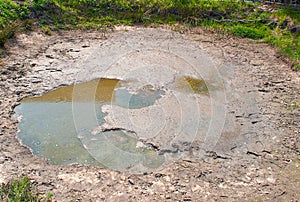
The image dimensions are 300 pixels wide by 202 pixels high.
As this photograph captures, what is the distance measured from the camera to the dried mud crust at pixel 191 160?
226 inches

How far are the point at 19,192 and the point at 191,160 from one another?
9.40 ft

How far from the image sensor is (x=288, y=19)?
11.2 m

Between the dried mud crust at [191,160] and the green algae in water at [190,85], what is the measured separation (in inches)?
31.5

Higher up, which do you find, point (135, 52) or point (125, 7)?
point (125, 7)

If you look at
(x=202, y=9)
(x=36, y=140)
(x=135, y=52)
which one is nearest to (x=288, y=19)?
(x=202, y=9)

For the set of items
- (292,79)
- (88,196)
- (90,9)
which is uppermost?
(90,9)

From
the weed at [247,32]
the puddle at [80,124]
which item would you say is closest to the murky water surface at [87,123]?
the puddle at [80,124]

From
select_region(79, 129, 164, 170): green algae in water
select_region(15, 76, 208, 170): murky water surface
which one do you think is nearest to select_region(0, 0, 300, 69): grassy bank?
select_region(15, 76, 208, 170): murky water surface

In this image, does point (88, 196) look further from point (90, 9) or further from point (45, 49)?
point (90, 9)

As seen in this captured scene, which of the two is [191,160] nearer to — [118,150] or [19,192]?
[118,150]

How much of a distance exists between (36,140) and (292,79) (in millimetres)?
6099

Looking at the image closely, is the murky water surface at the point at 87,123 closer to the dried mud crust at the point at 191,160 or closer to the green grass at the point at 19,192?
the dried mud crust at the point at 191,160

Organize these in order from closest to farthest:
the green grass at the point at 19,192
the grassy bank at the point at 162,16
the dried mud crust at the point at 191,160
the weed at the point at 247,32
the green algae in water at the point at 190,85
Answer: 1. the green grass at the point at 19,192
2. the dried mud crust at the point at 191,160
3. the green algae in water at the point at 190,85
4. the grassy bank at the point at 162,16
5. the weed at the point at 247,32

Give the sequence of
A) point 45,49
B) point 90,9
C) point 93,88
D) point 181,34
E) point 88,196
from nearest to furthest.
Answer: point 88,196
point 93,88
point 45,49
point 181,34
point 90,9
